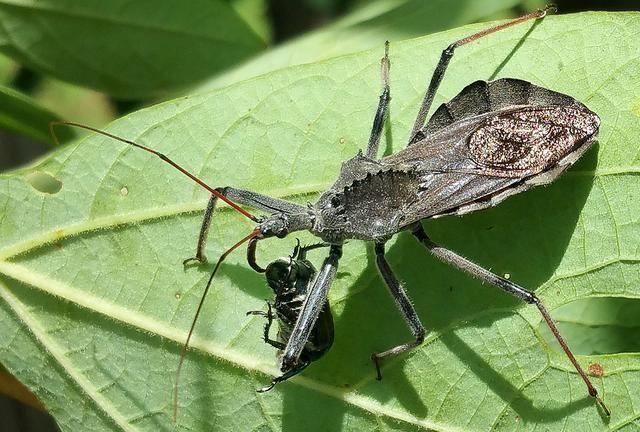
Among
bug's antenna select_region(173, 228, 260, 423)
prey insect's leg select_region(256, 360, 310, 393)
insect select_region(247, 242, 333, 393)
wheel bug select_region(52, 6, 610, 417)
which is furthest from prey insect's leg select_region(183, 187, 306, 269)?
prey insect's leg select_region(256, 360, 310, 393)

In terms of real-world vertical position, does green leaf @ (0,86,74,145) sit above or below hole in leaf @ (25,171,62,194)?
above

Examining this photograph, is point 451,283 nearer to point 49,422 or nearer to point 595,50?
point 595,50

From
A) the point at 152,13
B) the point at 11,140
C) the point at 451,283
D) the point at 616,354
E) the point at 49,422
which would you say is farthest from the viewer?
the point at 11,140

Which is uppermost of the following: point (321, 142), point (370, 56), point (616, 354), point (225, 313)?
point (370, 56)

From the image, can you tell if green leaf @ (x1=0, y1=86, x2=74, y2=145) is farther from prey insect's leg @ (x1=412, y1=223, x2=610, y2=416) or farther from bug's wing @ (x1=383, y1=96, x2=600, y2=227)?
prey insect's leg @ (x1=412, y1=223, x2=610, y2=416)

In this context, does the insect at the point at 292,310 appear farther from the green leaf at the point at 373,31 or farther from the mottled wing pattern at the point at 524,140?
the green leaf at the point at 373,31

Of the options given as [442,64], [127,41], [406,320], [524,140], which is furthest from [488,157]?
[127,41]

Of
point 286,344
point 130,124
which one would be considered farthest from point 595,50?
point 130,124

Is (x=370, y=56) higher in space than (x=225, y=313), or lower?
higher
